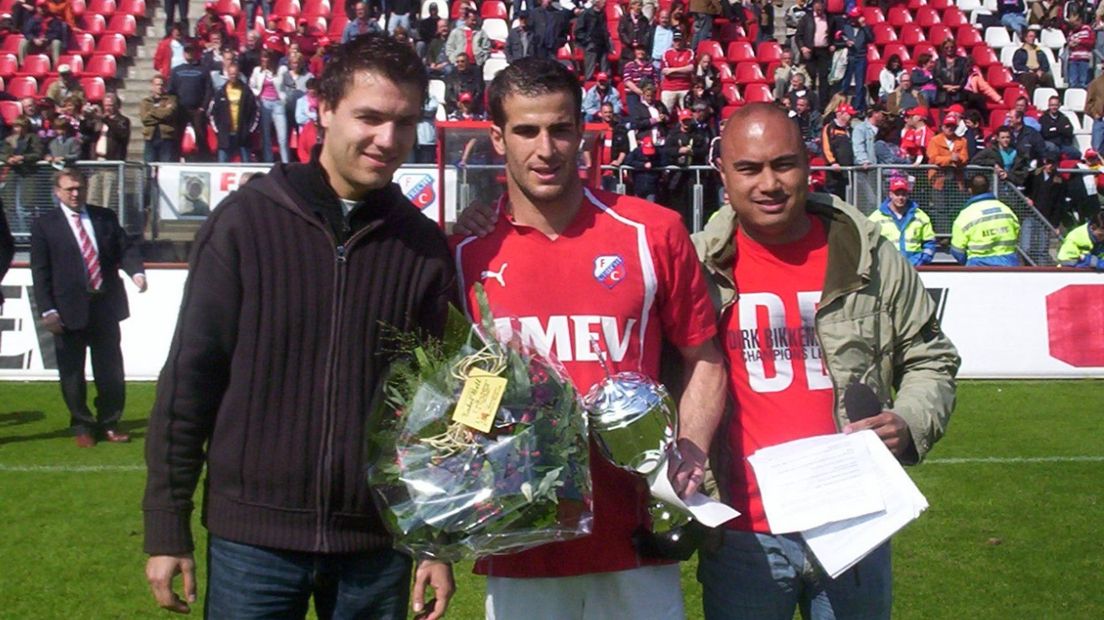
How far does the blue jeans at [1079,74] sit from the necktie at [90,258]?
61.4 ft

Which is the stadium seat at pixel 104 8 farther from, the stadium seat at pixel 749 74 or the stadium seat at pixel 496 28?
the stadium seat at pixel 749 74

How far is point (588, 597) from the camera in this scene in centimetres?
322

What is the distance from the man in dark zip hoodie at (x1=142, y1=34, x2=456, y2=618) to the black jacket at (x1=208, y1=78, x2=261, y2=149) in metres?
14.7

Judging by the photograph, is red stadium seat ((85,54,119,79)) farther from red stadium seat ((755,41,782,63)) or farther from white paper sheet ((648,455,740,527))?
white paper sheet ((648,455,740,527))

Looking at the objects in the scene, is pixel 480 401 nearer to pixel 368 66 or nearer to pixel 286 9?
pixel 368 66

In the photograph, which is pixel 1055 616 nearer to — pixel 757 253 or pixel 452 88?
pixel 757 253

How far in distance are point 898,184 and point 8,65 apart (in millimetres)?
14063

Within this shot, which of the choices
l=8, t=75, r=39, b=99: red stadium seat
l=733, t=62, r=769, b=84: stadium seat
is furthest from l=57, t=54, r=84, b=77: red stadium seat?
l=733, t=62, r=769, b=84: stadium seat

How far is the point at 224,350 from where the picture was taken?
3014 mm

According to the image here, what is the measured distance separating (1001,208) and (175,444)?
12.9 meters

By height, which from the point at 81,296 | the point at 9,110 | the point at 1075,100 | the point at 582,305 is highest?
the point at 1075,100

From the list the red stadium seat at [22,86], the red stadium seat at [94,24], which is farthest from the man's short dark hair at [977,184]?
the red stadium seat at [94,24]

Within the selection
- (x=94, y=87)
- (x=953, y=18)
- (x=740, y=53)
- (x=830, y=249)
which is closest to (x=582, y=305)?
(x=830, y=249)

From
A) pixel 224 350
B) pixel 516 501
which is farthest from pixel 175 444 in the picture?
pixel 516 501
